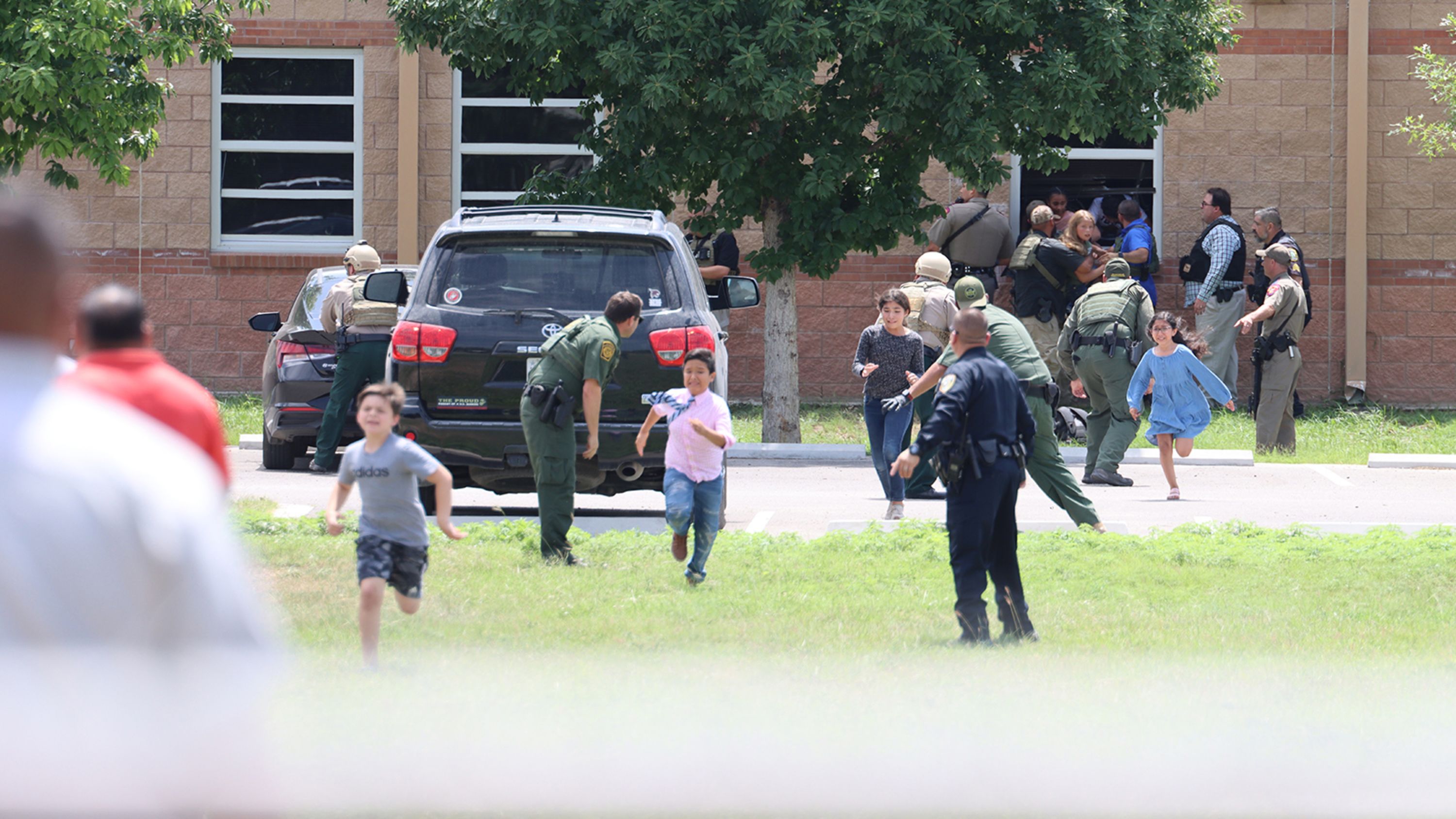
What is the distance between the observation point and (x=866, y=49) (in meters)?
15.7

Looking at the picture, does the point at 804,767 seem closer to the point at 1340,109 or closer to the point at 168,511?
the point at 168,511

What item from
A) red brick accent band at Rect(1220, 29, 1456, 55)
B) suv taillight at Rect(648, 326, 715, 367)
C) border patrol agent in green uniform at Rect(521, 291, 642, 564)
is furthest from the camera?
red brick accent band at Rect(1220, 29, 1456, 55)

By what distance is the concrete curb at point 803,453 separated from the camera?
15867 mm

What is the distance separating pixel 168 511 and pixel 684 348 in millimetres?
7835

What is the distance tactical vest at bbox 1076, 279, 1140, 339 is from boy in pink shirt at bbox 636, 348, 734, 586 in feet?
18.7

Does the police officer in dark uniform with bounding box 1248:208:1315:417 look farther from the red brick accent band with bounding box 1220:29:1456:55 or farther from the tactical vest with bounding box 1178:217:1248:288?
the red brick accent band with bounding box 1220:29:1456:55

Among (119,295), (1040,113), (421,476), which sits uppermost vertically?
(1040,113)

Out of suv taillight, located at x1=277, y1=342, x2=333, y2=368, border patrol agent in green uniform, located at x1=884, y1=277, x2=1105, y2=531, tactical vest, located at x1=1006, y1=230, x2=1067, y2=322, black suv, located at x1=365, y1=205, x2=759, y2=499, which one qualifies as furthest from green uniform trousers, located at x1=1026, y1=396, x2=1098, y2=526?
tactical vest, located at x1=1006, y1=230, x2=1067, y2=322

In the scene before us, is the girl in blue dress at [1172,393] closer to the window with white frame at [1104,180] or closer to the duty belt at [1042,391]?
the duty belt at [1042,391]

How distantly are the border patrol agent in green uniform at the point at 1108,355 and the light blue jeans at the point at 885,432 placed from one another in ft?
7.23

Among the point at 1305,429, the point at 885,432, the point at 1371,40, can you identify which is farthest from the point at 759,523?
the point at 1371,40

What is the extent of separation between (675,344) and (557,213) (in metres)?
1.21

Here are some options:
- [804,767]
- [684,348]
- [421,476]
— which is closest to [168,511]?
[804,767]

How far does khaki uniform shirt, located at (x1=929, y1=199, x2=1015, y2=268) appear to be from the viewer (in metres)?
19.2
